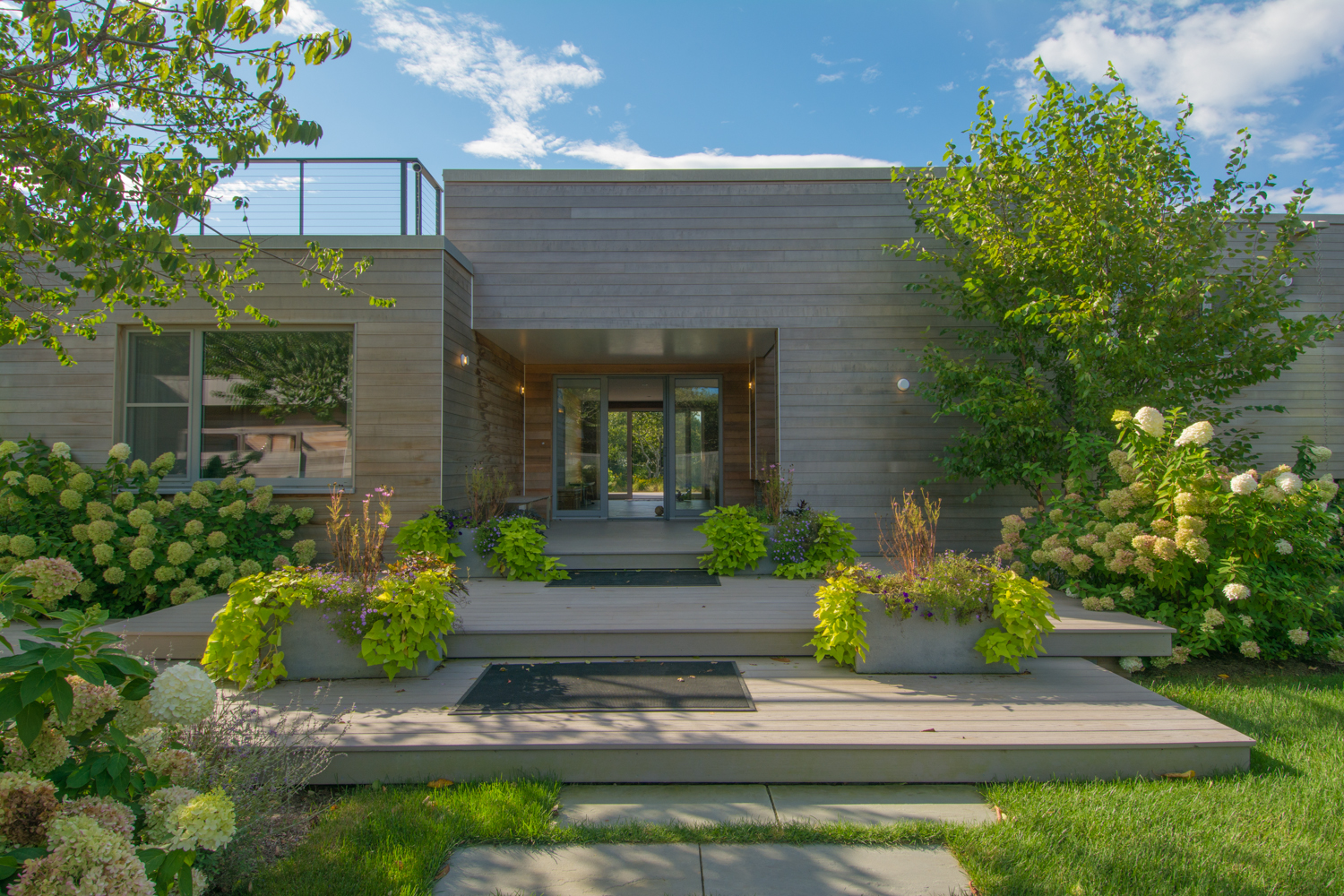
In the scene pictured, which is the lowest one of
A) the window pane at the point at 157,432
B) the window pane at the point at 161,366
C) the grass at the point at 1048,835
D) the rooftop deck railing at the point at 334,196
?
the grass at the point at 1048,835

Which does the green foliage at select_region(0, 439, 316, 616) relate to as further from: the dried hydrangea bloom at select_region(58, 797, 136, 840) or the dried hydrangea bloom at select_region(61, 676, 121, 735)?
the dried hydrangea bloom at select_region(58, 797, 136, 840)

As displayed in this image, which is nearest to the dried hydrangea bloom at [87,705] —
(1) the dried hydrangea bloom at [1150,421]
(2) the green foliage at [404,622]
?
(2) the green foliage at [404,622]

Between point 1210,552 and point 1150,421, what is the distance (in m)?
0.88

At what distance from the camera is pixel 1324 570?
4.23 meters

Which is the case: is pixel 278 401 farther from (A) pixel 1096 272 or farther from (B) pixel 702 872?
(A) pixel 1096 272

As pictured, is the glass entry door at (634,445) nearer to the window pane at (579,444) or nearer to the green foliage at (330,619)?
the window pane at (579,444)

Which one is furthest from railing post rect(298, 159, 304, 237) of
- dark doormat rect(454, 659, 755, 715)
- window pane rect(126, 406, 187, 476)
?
dark doormat rect(454, 659, 755, 715)

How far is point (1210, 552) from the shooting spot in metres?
4.04

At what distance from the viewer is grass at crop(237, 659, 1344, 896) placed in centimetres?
199

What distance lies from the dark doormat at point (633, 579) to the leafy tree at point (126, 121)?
10.5 ft

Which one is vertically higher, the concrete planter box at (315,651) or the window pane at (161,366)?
the window pane at (161,366)

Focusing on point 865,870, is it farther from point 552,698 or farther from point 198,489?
point 198,489

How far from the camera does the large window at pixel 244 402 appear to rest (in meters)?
6.11

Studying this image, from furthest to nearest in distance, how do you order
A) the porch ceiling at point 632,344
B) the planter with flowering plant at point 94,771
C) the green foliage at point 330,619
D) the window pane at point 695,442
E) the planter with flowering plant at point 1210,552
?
1. the window pane at point 695,442
2. the porch ceiling at point 632,344
3. the planter with flowering plant at point 1210,552
4. the green foliage at point 330,619
5. the planter with flowering plant at point 94,771
